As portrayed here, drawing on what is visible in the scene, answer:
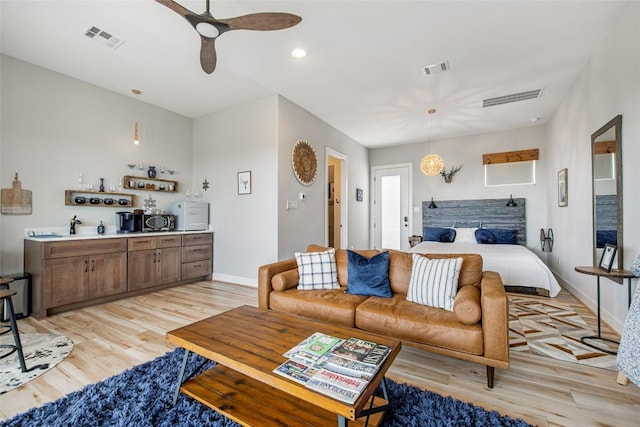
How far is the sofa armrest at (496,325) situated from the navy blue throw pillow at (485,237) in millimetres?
3881

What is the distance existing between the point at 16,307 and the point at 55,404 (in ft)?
7.33

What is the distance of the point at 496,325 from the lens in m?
1.72

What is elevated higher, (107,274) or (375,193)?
(375,193)

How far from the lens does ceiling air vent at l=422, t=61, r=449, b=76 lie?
321 cm

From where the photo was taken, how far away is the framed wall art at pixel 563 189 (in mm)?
3994

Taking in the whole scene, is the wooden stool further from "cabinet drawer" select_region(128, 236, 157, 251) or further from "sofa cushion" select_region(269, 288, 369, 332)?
"sofa cushion" select_region(269, 288, 369, 332)

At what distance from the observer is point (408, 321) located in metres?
1.97

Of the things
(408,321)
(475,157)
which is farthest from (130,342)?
(475,157)

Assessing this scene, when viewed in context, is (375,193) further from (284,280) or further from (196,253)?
(284,280)

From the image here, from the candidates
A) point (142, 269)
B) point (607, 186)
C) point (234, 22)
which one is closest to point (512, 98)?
point (607, 186)

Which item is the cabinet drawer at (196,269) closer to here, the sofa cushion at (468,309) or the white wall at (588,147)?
the sofa cushion at (468,309)

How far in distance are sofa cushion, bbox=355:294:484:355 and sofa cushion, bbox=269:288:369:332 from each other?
9 cm

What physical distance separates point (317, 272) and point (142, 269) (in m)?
2.61

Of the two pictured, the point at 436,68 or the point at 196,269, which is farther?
the point at 196,269
